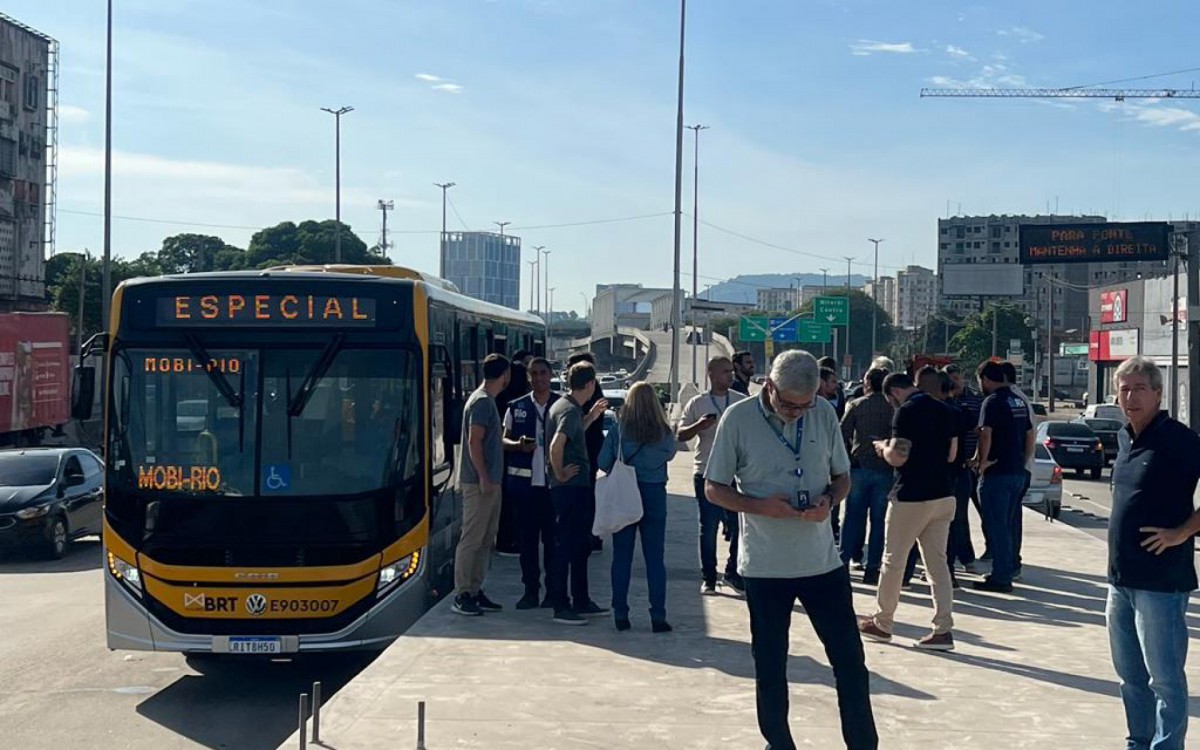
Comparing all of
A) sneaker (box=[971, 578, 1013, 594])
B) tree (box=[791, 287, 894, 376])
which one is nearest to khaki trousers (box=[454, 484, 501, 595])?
sneaker (box=[971, 578, 1013, 594])

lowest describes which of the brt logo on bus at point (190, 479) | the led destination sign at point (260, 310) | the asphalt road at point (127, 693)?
the asphalt road at point (127, 693)

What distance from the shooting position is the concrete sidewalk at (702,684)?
22.2 ft

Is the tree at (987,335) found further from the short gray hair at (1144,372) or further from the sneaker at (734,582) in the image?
the short gray hair at (1144,372)

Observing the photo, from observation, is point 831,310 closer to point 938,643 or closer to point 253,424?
point 938,643

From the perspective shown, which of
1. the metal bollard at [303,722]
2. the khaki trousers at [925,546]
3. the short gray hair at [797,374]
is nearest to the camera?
the short gray hair at [797,374]

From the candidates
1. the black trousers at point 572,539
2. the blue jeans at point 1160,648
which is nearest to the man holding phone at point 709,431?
the black trousers at point 572,539

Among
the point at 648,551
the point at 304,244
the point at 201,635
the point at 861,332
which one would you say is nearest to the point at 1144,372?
the point at 648,551

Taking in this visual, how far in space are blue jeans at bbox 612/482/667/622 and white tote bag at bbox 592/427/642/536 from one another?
0.15 meters

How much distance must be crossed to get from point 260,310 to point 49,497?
917 centimetres

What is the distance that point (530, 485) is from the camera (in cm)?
1038

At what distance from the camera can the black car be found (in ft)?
54.3

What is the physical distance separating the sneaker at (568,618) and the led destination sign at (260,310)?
2479 mm

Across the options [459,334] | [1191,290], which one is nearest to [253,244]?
[1191,290]

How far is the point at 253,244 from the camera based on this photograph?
108 m
